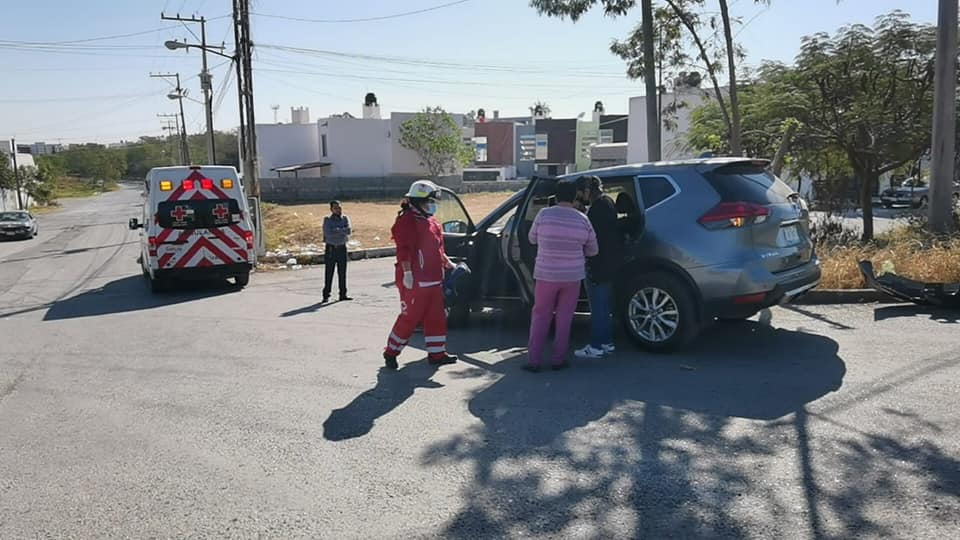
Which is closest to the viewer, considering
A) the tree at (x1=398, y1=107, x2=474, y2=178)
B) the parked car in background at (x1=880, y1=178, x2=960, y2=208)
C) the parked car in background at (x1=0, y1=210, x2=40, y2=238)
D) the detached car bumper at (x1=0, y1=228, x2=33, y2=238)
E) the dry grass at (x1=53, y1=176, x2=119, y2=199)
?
the detached car bumper at (x1=0, y1=228, x2=33, y2=238)

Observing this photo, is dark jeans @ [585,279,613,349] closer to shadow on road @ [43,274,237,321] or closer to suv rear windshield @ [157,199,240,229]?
shadow on road @ [43,274,237,321]

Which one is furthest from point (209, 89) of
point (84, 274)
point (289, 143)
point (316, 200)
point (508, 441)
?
point (508, 441)

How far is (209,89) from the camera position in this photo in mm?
36625

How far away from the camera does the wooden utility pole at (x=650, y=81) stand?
45.4 feet

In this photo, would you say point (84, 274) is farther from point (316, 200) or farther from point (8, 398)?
point (316, 200)

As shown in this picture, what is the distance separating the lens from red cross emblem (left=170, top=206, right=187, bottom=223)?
13789 millimetres

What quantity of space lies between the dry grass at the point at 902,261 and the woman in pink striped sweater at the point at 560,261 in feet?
14.4

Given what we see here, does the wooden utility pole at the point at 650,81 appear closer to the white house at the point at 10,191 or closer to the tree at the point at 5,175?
the tree at the point at 5,175

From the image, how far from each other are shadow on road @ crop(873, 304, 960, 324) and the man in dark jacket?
10.5 ft

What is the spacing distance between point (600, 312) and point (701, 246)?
3.43 ft

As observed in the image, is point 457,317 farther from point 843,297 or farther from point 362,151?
point 362,151

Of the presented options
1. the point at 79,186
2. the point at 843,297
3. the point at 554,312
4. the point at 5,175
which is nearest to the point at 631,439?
the point at 554,312

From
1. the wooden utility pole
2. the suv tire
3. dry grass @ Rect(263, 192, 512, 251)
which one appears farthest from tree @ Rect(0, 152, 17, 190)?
the suv tire

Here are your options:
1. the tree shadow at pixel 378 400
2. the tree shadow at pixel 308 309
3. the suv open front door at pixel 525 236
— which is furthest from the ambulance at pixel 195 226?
the tree shadow at pixel 378 400
